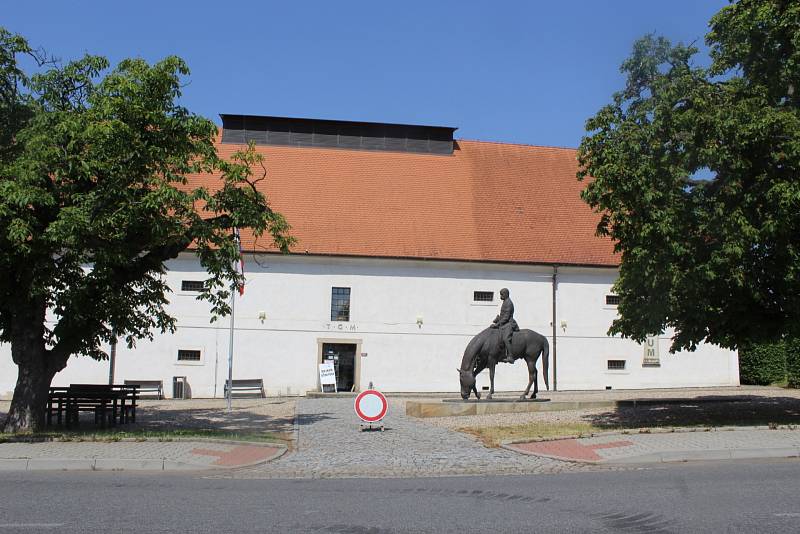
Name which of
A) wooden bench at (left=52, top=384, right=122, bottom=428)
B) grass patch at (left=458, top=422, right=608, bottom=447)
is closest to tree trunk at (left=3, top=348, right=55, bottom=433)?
wooden bench at (left=52, top=384, right=122, bottom=428)

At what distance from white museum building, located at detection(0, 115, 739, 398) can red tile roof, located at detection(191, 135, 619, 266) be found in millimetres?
87

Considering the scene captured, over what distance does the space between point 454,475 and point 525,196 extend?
1044 inches

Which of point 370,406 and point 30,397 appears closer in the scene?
point 30,397

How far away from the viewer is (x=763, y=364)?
34.8 metres

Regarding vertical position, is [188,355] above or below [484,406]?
above

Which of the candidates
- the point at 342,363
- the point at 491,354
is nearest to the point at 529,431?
the point at 491,354

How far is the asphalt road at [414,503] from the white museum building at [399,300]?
20.9 m

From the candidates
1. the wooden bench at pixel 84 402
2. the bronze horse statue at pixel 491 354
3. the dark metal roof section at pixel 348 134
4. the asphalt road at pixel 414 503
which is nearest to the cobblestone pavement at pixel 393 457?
the asphalt road at pixel 414 503

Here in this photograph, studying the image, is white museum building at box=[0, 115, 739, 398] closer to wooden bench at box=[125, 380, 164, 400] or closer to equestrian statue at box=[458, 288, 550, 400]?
wooden bench at box=[125, 380, 164, 400]

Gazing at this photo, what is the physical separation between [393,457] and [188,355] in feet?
67.8

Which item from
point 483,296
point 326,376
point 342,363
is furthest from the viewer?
point 483,296

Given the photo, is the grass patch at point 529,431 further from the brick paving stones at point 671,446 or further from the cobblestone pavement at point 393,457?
the brick paving stones at point 671,446

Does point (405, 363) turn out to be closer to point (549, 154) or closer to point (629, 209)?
point (549, 154)

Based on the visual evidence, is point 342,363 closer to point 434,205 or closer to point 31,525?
point 434,205
